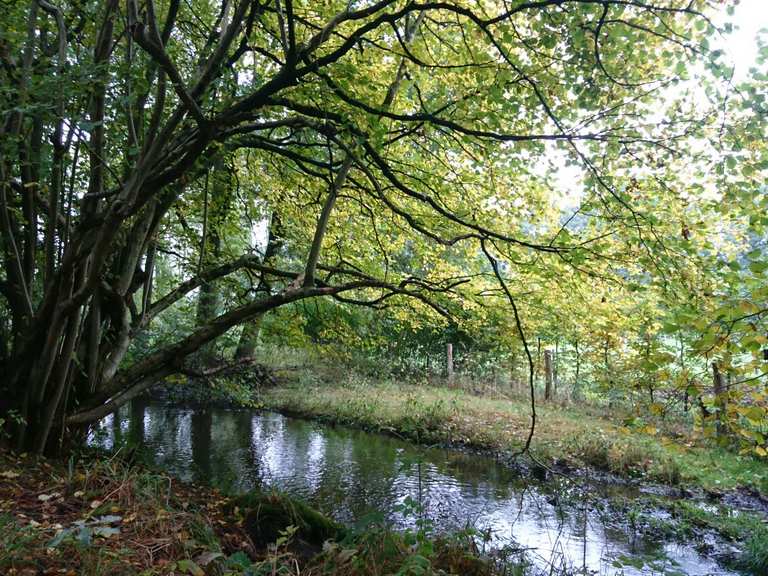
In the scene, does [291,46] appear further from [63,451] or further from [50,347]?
[63,451]

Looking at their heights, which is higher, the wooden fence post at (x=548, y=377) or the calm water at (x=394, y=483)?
the wooden fence post at (x=548, y=377)

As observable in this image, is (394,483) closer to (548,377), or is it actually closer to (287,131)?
(287,131)

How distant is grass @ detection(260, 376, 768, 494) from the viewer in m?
9.73

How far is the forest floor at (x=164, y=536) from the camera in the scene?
9.72ft

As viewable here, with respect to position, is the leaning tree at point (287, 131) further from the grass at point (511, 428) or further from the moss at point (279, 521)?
the grass at point (511, 428)

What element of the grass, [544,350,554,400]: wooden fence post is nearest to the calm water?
the grass

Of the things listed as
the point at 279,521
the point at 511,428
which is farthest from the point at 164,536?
the point at 511,428

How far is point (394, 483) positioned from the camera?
28.9 feet

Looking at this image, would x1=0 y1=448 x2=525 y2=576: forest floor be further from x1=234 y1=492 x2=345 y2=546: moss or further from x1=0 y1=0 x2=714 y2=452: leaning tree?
x1=0 y1=0 x2=714 y2=452: leaning tree

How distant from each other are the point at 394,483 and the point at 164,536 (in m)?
5.69

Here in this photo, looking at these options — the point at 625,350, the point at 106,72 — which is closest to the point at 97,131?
the point at 106,72

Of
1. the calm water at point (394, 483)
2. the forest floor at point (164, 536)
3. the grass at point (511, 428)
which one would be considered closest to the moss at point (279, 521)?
the forest floor at point (164, 536)

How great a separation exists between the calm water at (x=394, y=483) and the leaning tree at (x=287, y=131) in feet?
8.67

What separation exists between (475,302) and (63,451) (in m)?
5.12
